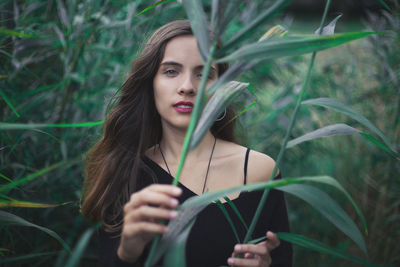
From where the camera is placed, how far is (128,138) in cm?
110

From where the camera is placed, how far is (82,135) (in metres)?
1.44

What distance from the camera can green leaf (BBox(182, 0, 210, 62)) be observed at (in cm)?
46

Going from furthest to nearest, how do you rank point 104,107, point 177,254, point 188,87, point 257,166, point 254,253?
point 104,107 < point 257,166 < point 188,87 < point 254,253 < point 177,254

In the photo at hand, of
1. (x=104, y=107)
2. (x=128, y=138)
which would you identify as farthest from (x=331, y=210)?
(x=104, y=107)

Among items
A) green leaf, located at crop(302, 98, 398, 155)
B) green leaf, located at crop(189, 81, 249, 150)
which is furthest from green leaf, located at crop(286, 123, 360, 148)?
green leaf, located at crop(189, 81, 249, 150)

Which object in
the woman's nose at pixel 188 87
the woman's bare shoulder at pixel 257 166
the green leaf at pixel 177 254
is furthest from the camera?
the woman's bare shoulder at pixel 257 166

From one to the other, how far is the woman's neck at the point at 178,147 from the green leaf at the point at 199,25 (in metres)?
0.59

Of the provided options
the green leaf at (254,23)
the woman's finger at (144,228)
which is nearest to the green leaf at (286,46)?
the green leaf at (254,23)

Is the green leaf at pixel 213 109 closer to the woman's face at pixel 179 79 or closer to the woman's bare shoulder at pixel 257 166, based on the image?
the woman's face at pixel 179 79

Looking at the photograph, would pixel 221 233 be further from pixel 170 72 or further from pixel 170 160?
pixel 170 72

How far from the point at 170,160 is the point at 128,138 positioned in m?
0.15

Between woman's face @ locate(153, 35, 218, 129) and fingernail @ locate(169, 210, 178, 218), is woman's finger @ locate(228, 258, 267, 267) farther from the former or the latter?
woman's face @ locate(153, 35, 218, 129)

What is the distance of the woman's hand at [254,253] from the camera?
0.61 metres

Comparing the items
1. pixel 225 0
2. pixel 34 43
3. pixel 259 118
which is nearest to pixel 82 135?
pixel 34 43
